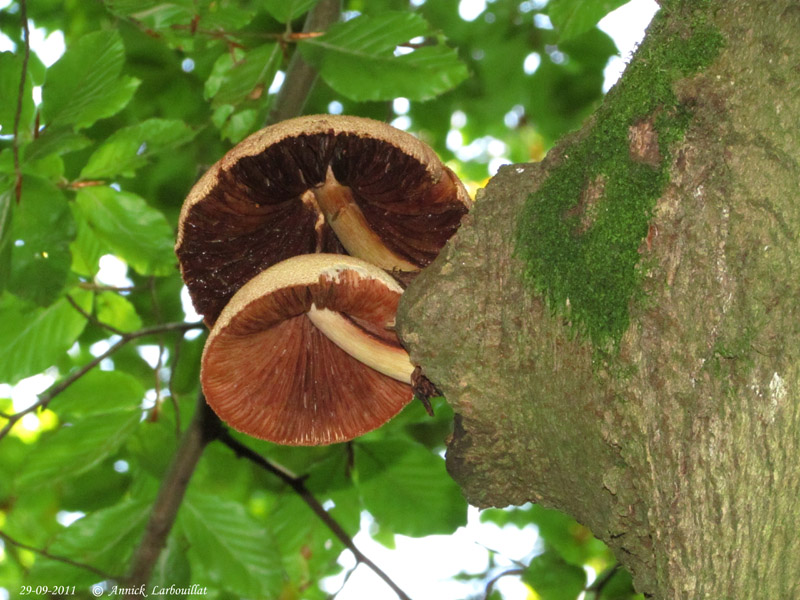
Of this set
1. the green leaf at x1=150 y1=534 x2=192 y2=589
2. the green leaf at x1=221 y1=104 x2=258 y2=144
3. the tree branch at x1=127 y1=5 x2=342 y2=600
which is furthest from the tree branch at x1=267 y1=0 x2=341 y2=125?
the green leaf at x1=150 y1=534 x2=192 y2=589

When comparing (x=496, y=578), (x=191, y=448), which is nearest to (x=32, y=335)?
(x=191, y=448)

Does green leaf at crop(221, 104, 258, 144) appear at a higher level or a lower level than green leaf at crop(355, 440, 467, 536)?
higher

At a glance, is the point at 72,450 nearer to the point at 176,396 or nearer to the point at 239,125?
the point at 176,396

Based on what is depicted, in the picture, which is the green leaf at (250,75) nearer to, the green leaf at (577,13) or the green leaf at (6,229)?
the green leaf at (6,229)

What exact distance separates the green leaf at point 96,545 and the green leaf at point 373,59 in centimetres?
198

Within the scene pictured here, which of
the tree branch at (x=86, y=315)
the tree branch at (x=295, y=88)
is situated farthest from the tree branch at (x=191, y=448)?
the tree branch at (x=86, y=315)

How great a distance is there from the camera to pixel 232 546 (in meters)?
3.23

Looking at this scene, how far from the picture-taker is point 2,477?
178 inches

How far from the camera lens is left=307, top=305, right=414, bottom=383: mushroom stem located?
229cm

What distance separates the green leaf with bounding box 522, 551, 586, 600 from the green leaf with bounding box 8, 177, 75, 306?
235 cm

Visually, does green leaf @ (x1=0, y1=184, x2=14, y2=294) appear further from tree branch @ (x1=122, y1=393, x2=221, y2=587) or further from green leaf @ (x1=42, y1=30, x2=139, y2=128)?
tree branch @ (x1=122, y1=393, x2=221, y2=587)

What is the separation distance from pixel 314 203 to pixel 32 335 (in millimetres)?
1509

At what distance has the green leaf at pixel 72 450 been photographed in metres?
3.17

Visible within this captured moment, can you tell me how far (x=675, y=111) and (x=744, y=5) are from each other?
286mm
